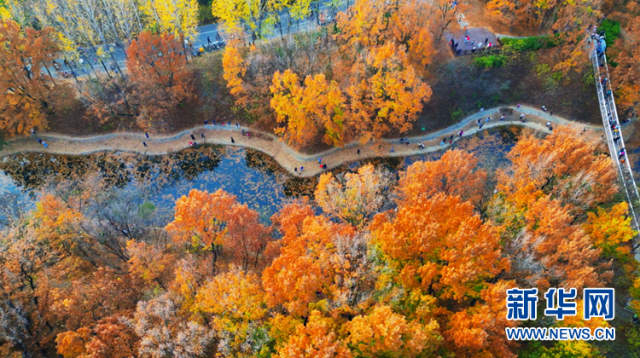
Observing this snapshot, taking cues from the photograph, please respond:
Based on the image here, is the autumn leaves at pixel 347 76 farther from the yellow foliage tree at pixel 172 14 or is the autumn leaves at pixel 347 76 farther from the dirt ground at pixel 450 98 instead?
the yellow foliage tree at pixel 172 14

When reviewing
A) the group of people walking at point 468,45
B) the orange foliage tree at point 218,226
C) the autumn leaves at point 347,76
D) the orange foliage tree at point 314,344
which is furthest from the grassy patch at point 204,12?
the orange foliage tree at point 314,344

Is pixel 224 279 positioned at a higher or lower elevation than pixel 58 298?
higher

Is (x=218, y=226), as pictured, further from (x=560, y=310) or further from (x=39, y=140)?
(x=39, y=140)

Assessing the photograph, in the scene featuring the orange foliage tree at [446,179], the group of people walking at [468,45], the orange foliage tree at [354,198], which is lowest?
the orange foliage tree at [354,198]

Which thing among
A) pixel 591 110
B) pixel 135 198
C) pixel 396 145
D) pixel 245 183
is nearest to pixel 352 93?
pixel 396 145

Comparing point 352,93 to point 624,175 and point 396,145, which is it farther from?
point 624,175
